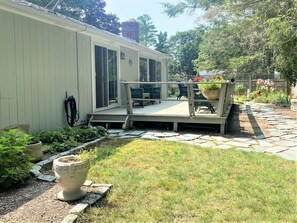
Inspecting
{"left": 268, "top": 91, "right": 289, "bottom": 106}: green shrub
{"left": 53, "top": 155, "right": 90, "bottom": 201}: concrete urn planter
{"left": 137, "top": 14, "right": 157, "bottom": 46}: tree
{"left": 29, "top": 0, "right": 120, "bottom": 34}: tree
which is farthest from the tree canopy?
{"left": 137, "top": 14, "right": 157, "bottom": 46}: tree

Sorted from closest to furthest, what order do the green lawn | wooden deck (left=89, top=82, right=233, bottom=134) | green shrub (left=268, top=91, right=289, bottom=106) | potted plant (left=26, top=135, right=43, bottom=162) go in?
the green lawn < potted plant (left=26, top=135, right=43, bottom=162) < wooden deck (left=89, top=82, right=233, bottom=134) < green shrub (left=268, top=91, right=289, bottom=106)

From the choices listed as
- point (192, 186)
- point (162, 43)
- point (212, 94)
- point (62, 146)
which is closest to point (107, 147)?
point (62, 146)

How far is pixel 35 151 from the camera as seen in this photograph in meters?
4.27

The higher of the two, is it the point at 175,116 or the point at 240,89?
the point at 240,89

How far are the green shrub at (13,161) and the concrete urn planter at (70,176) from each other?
2.33 ft

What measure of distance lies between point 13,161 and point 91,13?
27.3 metres

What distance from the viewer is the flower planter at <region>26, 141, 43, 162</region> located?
4.19 meters

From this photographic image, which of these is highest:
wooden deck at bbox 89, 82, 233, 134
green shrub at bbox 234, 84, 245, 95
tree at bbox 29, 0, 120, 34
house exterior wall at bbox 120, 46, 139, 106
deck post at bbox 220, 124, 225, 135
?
tree at bbox 29, 0, 120, 34

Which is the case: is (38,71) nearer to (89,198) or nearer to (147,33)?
(89,198)

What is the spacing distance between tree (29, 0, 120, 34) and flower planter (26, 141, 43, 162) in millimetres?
22579

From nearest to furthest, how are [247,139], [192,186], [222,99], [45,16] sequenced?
[192,186] → [45,16] → [247,139] → [222,99]

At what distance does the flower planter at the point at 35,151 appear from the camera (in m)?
4.19

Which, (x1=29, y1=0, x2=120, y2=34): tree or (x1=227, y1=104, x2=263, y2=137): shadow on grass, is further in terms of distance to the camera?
(x1=29, y1=0, x2=120, y2=34): tree

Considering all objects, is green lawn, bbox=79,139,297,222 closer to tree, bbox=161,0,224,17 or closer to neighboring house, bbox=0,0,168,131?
neighboring house, bbox=0,0,168,131
